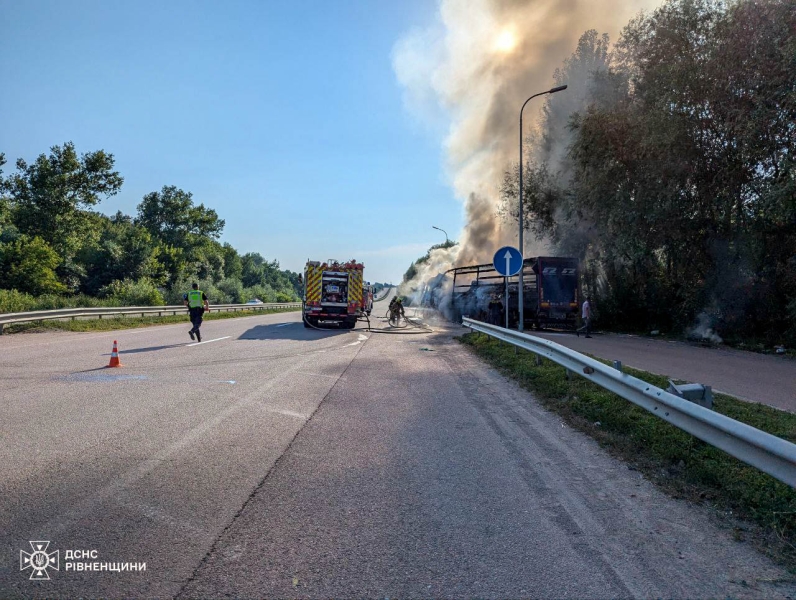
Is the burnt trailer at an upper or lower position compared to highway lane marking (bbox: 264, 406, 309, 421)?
upper

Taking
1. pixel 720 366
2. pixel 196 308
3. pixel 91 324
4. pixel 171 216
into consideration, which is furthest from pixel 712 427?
pixel 171 216

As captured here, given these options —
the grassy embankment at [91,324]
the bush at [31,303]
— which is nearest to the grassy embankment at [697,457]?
the grassy embankment at [91,324]

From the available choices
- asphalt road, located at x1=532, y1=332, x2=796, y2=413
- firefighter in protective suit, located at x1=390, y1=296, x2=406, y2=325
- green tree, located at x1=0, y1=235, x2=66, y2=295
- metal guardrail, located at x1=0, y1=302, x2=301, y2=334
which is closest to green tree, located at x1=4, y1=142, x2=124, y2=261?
green tree, located at x1=0, y1=235, x2=66, y2=295

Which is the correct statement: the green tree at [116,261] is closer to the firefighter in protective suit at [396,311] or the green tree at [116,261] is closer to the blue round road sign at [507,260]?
the firefighter in protective suit at [396,311]

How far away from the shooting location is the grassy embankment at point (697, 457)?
3664 mm

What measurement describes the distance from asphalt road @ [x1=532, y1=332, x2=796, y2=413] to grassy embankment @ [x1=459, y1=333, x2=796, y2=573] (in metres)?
1.22

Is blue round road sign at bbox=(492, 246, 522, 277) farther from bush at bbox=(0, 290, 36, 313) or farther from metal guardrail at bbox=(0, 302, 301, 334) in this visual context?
bush at bbox=(0, 290, 36, 313)

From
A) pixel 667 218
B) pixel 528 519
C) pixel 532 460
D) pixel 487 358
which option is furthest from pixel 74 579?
pixel 667 218

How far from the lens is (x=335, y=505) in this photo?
3.81 meters

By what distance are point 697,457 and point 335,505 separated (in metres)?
3.29

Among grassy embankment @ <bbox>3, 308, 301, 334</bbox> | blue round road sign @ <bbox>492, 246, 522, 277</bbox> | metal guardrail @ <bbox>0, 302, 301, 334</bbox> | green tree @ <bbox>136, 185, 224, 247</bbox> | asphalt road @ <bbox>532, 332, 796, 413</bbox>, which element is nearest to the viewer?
asphalt road @ <bbox>532, 332, 796, 413</bbox>

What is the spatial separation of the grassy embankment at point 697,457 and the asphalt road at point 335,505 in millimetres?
212

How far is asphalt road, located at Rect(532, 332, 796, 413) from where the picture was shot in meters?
8.82

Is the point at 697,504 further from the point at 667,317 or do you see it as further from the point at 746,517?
the point at 667,317
